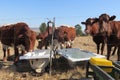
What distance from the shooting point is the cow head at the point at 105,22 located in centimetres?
1215

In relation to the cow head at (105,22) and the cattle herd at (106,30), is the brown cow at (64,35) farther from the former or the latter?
the cow head at (105,22)

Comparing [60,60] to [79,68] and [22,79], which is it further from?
[22,79]

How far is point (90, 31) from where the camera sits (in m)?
12.6

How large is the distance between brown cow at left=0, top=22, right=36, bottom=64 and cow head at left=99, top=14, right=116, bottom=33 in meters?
2.88

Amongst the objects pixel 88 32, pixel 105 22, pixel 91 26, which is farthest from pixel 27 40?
pixel 105 22

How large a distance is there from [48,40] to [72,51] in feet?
13.2

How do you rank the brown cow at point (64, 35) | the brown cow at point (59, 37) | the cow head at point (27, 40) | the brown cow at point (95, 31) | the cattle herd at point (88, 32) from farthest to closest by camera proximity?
1. the brown cow at point (64, 35)
2. the brown cow at point (59, 37)
3. the brown cow at point (95, 31)
4. the cattle herd at point (88, 32)
5. the cow head at point (27, 40)

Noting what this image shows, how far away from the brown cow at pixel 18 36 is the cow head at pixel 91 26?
2.41 meters

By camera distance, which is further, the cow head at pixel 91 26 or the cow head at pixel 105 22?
the cow head at pixel 91 26

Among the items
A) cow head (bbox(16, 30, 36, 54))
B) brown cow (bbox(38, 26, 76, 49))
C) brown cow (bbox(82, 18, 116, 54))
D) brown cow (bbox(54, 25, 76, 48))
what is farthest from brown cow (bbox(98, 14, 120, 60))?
brown cow (bbox(54, 25, 76, 48))

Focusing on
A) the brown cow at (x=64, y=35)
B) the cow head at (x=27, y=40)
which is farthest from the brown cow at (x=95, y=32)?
the brown cow at (x=64, y=35)

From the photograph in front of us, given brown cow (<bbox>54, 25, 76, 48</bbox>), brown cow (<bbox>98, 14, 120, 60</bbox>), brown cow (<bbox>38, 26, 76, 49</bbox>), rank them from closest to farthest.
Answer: brown cow (<bbox>98, 14, 120, 60</bbox>)
brown cow (<bbox>38, 26, 76, 49</bbox>)
brown cow (<bbox>54, 25, 76, 48</bbox>)

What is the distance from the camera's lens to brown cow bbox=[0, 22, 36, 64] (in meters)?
11.6

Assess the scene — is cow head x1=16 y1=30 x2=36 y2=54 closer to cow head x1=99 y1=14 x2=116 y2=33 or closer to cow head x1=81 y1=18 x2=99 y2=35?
cow head x1=81 y1=18 x2=99 y2=35
